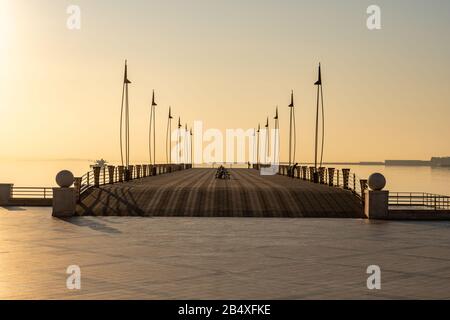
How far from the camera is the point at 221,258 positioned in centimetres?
1539

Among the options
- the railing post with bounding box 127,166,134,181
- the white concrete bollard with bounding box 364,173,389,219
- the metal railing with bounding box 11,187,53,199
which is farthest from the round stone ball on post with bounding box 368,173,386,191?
the railing post with bounding box 127,166,134,181

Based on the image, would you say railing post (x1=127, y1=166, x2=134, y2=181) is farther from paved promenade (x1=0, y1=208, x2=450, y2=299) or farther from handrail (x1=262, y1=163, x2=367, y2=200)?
paved promenade (x1=0, y1=208, x2=450, y2=299)

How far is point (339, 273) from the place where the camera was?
43.8 ft

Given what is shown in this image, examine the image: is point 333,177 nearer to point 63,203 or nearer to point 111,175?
point 111,175

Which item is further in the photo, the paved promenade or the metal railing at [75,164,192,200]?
the metal railing at [75,164,192,200]

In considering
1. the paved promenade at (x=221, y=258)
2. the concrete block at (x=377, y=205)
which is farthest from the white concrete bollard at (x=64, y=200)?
the concrete block at (x=377, y=205)

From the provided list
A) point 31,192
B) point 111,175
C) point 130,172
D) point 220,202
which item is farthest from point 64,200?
point 31,192

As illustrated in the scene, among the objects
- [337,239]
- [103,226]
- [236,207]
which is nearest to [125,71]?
[236,207]

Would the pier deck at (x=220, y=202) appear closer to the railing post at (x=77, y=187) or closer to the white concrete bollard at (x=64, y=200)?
the railing post at (x=77, y=187)

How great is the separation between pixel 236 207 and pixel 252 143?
→ 108746 mm

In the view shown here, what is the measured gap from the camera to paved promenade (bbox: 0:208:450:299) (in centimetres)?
1149
